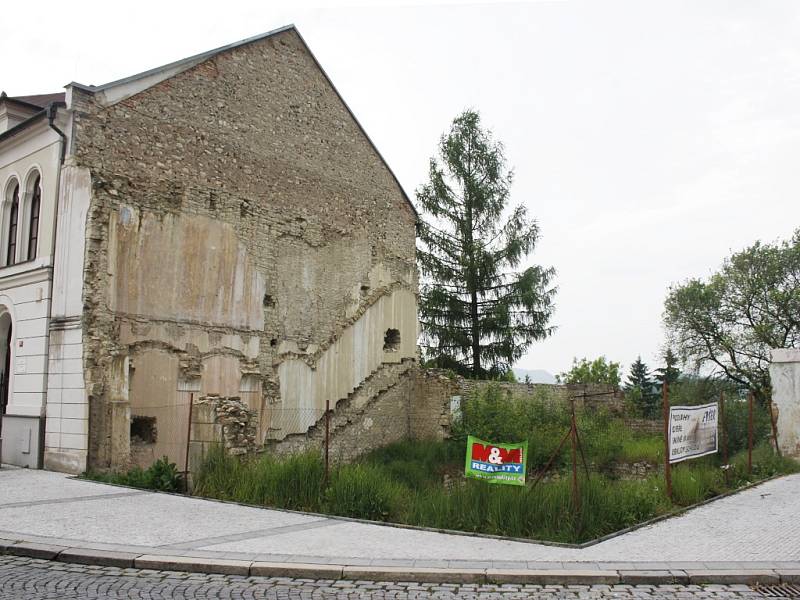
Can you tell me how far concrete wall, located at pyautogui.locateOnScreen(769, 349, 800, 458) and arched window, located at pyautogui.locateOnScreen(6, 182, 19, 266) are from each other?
1994cm

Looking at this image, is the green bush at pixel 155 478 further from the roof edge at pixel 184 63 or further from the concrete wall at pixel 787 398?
the concrete wall at pixel 787 398

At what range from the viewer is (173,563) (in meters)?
7.61

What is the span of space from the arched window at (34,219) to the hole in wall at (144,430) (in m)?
4.86

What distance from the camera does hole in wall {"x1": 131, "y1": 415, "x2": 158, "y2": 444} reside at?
1645cm

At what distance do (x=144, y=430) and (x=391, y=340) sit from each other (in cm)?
1058

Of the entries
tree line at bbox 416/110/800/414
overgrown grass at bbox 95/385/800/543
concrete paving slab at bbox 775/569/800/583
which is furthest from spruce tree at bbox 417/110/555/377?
concrete paving slab at bbox 775/569/800/583

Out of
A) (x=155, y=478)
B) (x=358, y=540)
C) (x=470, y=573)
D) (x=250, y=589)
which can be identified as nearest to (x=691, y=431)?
(x=358, y=540)

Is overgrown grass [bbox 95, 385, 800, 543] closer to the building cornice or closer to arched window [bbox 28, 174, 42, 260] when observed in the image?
the building cornice

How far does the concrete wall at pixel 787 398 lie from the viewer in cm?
1852

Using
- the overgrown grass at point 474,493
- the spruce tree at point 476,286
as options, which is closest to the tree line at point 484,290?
the spruce tree at point 476,286

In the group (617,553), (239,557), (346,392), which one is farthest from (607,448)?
(239,557)

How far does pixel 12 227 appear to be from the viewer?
60.3 feet

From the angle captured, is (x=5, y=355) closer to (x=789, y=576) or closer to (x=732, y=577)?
(x=732, y=577)

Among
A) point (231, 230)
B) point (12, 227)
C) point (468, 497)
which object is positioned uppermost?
point (231, 230)
